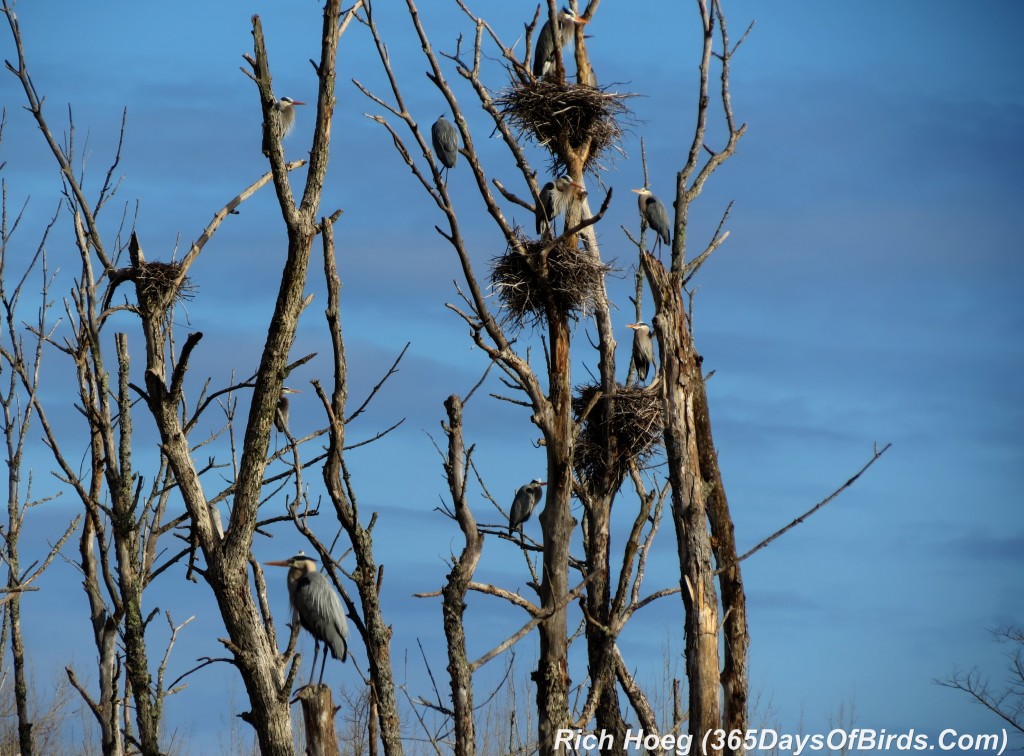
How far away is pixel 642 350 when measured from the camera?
12359mm

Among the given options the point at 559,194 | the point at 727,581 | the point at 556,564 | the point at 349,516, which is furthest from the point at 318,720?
the point at 559,194

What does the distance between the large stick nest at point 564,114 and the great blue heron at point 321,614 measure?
181 inches

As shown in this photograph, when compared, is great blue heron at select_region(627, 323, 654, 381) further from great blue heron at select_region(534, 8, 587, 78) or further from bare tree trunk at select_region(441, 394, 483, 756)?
bare tree trunk at select_region(441, 394, 483, 756)

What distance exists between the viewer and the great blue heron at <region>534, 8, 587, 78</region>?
11.4 m

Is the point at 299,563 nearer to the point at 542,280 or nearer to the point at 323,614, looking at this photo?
the point at 323,614

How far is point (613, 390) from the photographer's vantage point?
10594 millimetres

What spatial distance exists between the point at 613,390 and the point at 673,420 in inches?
119

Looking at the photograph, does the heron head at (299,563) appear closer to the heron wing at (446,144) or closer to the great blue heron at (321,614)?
the great blue heron at (321,614)

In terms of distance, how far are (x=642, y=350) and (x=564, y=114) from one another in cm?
275

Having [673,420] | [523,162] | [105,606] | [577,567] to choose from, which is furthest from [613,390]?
[105,606]

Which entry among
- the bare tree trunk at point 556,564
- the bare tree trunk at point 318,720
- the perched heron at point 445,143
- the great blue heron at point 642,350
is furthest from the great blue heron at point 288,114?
the bare tree trunk at point 318,720

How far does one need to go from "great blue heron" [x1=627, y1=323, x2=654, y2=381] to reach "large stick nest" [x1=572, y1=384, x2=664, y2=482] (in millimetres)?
1584

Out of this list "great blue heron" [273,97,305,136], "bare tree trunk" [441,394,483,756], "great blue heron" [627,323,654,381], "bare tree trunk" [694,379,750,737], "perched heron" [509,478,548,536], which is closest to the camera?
"bare tree trunk" [441,394,483,756]

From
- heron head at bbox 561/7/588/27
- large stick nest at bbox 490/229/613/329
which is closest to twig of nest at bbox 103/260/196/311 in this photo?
large stick nest at bbox 490/229/613/329
